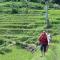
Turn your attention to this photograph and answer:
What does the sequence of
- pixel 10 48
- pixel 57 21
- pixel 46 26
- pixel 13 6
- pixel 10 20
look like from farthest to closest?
pixel 13 6 < pixel 10 20 < pixel 57 21 < pixel 46 26 < pixel 10 48

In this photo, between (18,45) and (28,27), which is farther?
(28,27)

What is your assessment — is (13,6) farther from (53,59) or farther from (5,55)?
(53,59)

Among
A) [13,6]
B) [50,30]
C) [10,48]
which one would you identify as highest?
[10,48]

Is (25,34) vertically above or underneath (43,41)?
underneath

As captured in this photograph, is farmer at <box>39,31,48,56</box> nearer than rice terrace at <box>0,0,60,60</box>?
Yes

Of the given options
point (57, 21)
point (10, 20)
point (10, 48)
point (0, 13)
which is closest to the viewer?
point (10, 48)

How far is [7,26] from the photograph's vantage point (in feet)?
95.2

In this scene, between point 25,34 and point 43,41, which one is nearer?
point 43,41

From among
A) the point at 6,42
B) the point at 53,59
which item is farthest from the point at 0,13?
the point at 53,59

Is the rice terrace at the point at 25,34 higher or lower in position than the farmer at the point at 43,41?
lower

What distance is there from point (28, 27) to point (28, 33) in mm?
4091

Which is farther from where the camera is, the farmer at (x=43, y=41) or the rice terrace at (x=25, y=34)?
the rice terrace at (x=25, y=34)

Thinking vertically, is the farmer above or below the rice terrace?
above

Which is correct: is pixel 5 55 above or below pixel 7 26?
above
